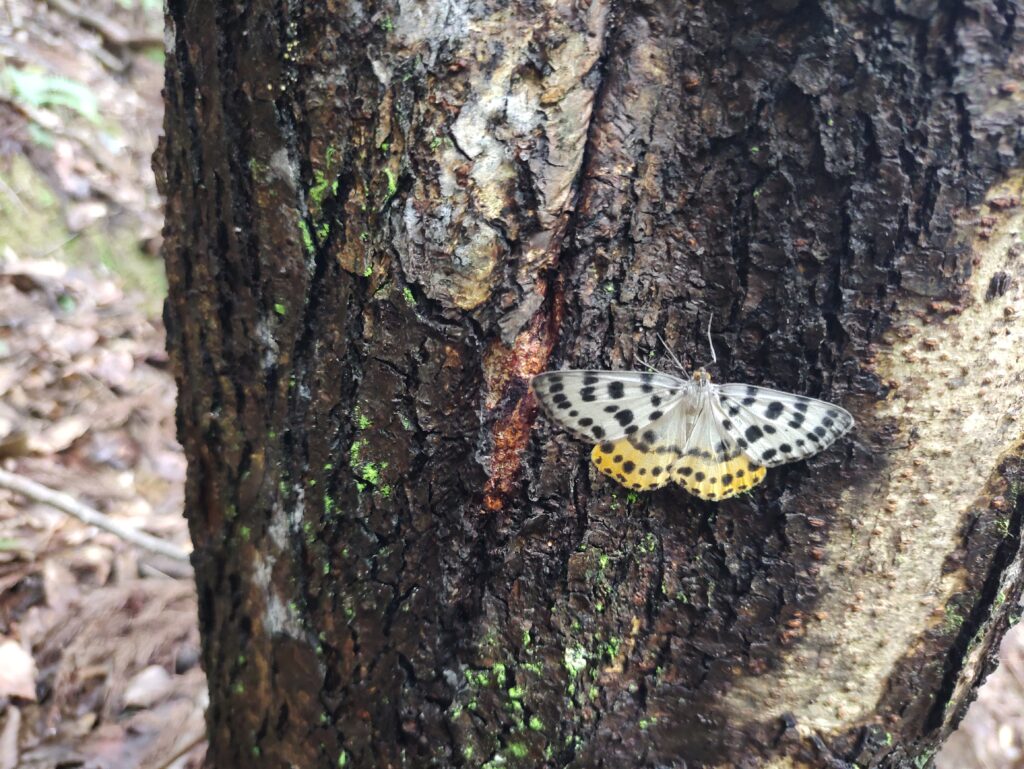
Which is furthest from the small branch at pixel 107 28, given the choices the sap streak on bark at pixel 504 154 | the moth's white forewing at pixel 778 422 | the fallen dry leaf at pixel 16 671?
the moth's white forewing at pixel 778 422

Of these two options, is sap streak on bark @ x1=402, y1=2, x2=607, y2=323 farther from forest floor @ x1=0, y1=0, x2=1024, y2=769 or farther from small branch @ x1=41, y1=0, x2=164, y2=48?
small branch @ x1=41, y1=0, x2=164, y2=48

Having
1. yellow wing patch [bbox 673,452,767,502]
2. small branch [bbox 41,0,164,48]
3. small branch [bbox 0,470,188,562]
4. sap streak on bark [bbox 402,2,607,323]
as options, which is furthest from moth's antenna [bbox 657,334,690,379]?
small branch [bbox 41,0,164,48]

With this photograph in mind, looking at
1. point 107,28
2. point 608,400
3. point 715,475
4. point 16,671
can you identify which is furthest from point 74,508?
point 107,28

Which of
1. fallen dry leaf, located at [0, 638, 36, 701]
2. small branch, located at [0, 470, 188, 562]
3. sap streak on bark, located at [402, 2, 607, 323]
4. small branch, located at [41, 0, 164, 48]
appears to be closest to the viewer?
sap streak on bark, located at [402, 2, 607, 323]

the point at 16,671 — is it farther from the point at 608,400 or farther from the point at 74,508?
the point at 608,400

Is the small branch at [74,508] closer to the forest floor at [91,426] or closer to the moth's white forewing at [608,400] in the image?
the forest floor at [91,426]

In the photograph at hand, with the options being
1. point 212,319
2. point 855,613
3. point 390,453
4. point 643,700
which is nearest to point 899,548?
point 855,613
